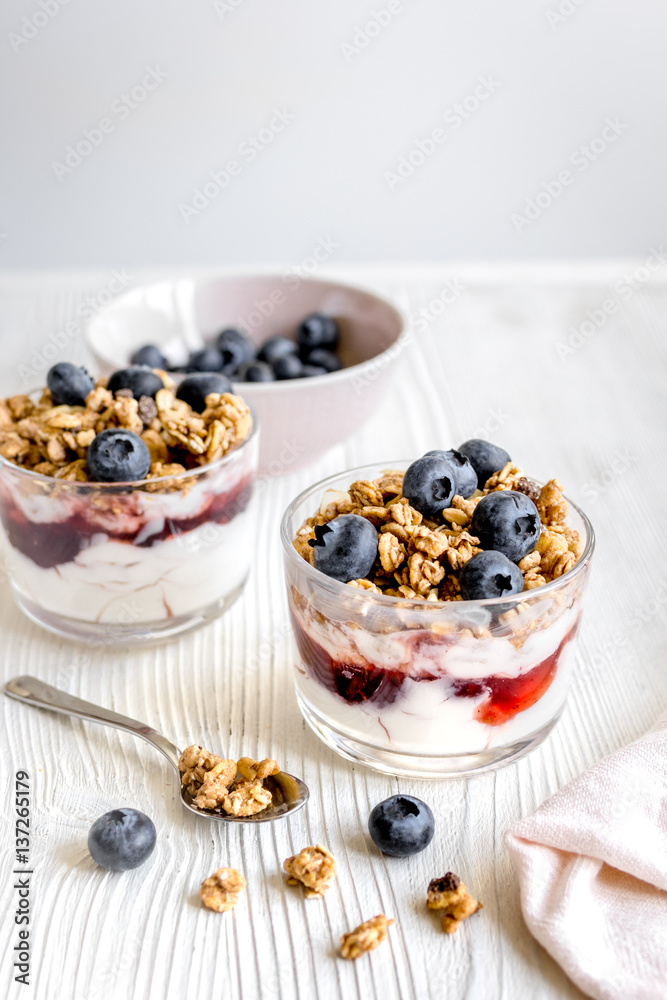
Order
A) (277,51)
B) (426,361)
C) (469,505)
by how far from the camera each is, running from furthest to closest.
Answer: (277,51) → (426,361) → (469,505)

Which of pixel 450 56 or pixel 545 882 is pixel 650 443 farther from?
pixel 450 56

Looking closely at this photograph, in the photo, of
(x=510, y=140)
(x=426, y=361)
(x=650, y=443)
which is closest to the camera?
(x=650, y=443)

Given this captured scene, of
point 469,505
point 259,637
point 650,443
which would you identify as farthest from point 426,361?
point 469,505

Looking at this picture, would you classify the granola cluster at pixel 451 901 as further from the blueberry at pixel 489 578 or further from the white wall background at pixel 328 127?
the white wall background at pixel 328 127

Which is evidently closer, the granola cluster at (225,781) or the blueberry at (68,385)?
the granola cluster at (225,781)

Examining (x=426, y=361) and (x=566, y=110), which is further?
(x=566, y=110)

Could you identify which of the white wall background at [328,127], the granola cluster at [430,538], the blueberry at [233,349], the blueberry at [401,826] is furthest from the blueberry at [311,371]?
the white wall background at [328,127]

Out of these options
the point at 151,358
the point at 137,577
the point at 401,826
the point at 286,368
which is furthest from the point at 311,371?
the point at 401,826

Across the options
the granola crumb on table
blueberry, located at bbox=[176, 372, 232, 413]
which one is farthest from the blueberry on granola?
the granola crumb on table
